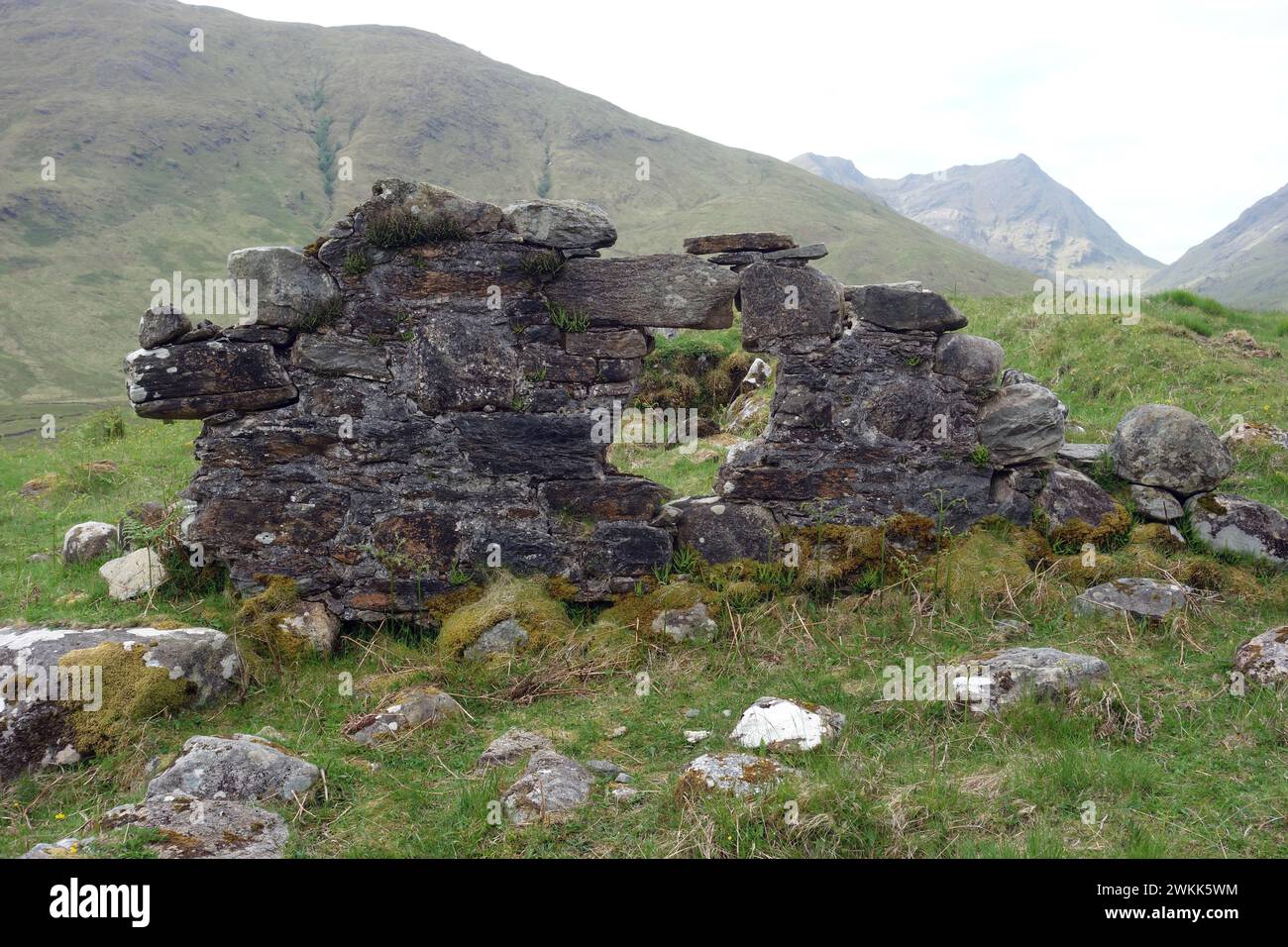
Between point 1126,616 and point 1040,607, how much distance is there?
56 centimetres

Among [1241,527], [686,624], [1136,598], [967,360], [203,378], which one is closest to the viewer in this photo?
[1136,598]

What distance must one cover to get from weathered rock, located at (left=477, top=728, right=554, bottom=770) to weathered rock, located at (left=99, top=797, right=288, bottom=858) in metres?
1.07

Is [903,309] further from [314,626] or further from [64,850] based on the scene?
[64,850]

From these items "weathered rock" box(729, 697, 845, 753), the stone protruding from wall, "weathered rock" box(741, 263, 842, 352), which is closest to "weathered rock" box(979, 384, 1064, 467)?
the stone protruding from wall

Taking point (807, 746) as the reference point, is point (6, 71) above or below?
above

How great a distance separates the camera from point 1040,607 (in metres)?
5.77

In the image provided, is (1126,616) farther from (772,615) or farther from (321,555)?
(321,555)

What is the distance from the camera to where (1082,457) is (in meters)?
6.94

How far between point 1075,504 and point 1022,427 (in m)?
0.83

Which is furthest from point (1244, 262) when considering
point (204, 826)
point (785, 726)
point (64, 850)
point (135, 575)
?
point (64, 850)

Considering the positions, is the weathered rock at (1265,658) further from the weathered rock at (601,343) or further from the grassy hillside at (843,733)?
the weathered rock at (601,343)

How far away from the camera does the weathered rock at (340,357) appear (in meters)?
5.96

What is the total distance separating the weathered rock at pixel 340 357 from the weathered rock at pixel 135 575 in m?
2.02

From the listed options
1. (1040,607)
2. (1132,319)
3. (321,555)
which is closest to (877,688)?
(1040,607)
